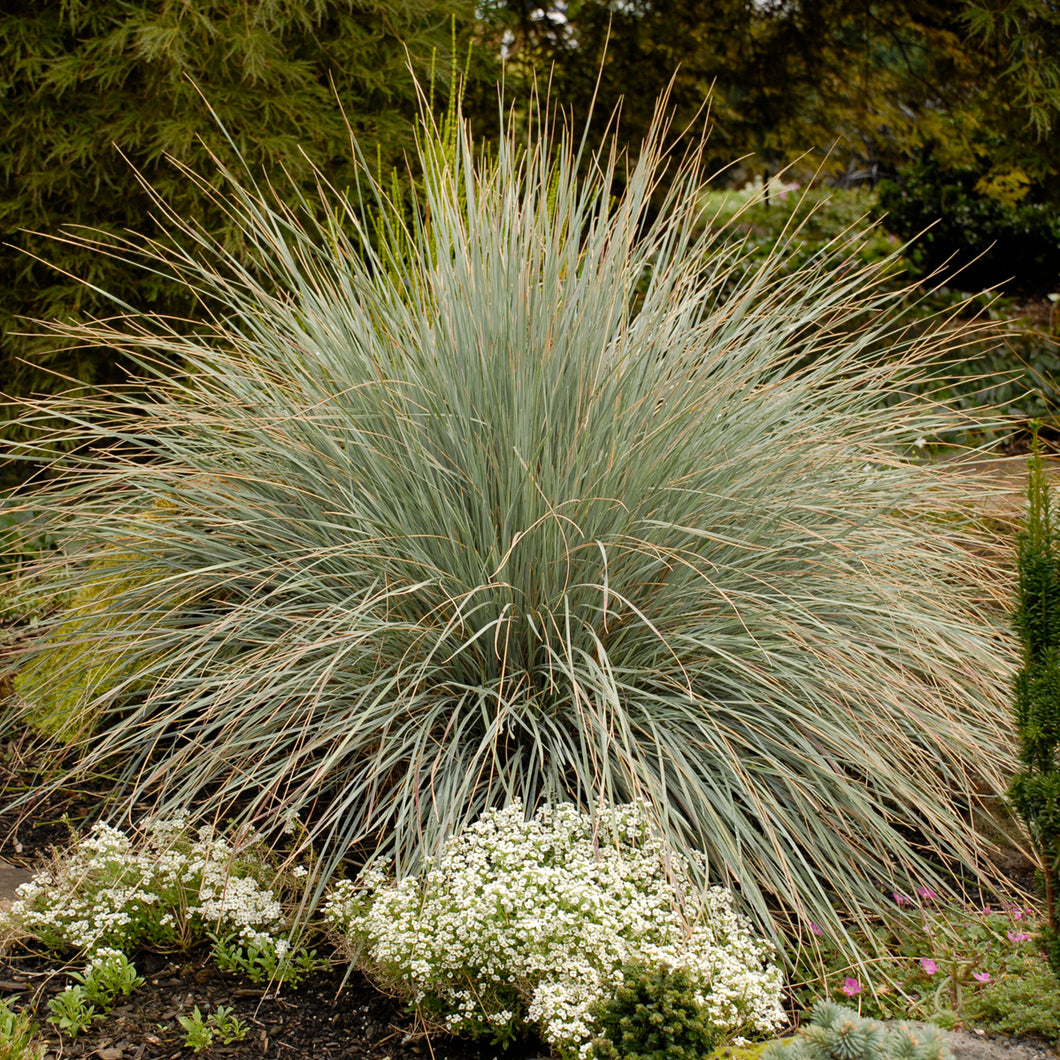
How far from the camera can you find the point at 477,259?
2730mm

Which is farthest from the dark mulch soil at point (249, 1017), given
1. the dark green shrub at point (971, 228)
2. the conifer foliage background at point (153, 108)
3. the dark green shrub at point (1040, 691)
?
the dark green shrub at point (971, 228)

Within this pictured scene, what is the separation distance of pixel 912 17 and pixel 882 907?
220 inches

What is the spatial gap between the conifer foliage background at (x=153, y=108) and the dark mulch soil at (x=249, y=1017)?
288 cm

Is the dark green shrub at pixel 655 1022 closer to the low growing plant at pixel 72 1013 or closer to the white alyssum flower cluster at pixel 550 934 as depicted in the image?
the white alyssum flower cluster at pixel 550 934

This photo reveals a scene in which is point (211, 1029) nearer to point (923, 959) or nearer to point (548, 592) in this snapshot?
point (548, 592)

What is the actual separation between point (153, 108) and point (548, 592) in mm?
3075

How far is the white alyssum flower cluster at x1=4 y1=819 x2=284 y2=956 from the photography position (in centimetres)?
217

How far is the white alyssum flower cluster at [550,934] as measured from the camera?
1.82 m

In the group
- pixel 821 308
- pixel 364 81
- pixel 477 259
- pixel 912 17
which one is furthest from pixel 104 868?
pixel 912 17

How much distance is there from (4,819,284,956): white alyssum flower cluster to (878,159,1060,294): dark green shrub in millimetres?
7950

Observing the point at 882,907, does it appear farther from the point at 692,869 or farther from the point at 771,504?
the point at 771,504

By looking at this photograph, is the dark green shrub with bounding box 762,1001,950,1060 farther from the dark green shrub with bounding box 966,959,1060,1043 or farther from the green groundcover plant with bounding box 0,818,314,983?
the green groundcover plant with bounding box 0,818,314,983

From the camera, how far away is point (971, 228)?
9047 millimetres

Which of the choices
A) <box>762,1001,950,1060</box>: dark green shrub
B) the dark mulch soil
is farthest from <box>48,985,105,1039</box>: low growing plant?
<box>762,1001,950,1060</box>: dark green shrub
